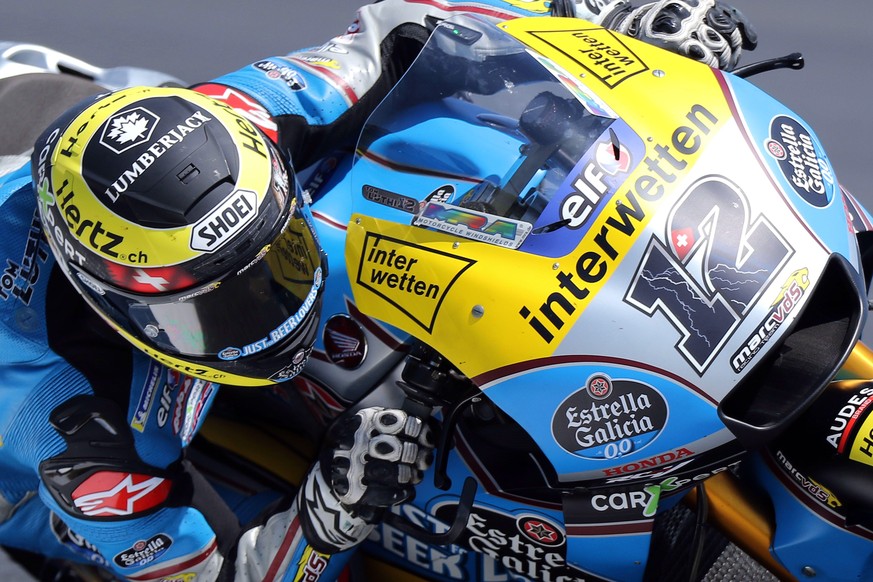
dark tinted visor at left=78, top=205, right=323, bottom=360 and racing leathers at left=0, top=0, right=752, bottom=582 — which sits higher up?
dark tinted visor at left=78, top=205, right=323, bottom=360

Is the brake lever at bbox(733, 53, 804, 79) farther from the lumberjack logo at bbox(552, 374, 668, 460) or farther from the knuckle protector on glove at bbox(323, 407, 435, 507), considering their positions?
the knuckle protector on glove at bbox(323, 407, 435, 507)

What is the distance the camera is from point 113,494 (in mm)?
1846

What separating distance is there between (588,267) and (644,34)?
2.35 feet

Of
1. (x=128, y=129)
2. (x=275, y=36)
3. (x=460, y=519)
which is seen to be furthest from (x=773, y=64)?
(x=275, y=36)

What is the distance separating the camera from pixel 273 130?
2.18 m

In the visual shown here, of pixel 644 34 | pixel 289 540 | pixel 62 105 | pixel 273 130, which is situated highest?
pixel 644 34

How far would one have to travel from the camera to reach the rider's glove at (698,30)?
191cm

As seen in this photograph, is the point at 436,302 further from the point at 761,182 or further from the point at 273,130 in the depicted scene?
the point at 273,130

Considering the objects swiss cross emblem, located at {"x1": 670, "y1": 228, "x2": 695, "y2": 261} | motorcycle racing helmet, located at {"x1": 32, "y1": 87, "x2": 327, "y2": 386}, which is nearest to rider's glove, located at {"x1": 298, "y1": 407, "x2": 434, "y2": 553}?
motorcycle racing helmet, located at {"x1": 32, "y1": 87, "x2": 327, "y2": 386}

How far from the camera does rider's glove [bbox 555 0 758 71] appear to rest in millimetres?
1914

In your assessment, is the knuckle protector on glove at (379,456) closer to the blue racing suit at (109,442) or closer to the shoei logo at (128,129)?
the blue racing suit at (109,442)

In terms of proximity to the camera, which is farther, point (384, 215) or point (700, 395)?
point (384, 215)

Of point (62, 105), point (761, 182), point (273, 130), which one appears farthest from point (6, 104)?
point (761, 182)

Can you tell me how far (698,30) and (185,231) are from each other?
3.18ft
